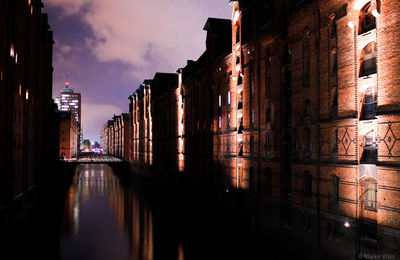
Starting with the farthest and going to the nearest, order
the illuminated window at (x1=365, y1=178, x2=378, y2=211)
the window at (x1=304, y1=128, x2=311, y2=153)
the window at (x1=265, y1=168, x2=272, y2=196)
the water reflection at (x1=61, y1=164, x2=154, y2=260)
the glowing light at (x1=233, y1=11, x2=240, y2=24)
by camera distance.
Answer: the glowing light at (x1=233, y1=11, x2=240, y2=24) < the window at (x1=265, y1=168, x2=272, y2=196) < the water reflection at (x1=61, y1=164, x2=154, y2=260) < the window at (x1=304, y1=128, x2=311, y2=153) < the illuminated window at (x1=365, y1=178, x2=378, y2=211)

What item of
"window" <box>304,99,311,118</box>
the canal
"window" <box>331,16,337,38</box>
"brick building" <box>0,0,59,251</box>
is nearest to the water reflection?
the canal

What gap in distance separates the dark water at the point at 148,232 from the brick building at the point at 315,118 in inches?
136

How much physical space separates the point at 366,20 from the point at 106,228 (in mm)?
27865

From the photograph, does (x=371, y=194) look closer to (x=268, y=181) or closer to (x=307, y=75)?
(x=307, y=75)

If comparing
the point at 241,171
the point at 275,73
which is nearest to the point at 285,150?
the point at 275,73

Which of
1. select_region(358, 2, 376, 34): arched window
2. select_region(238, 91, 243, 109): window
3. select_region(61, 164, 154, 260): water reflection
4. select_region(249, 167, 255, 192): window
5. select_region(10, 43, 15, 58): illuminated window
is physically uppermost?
select_region(10, 43, 15, 58): illuminated window

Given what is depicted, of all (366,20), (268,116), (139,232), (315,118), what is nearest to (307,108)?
(315,118)

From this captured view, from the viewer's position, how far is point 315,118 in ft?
66.1

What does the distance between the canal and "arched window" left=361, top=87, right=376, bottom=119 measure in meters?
10.9

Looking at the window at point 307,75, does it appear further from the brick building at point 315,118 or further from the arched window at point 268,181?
the arched window at point 268,181

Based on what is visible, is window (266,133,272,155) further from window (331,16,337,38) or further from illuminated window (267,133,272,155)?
window (331,16,337,38)

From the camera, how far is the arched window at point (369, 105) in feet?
54.2

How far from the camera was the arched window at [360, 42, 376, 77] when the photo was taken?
54.2 feet

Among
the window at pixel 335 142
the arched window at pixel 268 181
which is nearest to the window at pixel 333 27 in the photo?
→ the window at pixel 335 142
